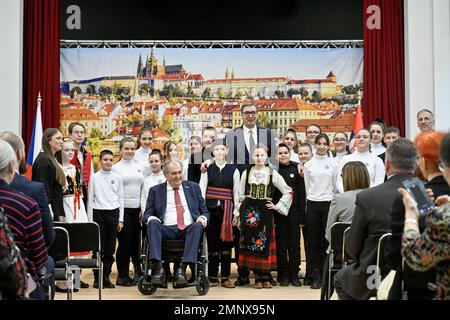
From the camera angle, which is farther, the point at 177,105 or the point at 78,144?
the point at 177,105

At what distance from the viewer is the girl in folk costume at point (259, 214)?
6836 millimetres

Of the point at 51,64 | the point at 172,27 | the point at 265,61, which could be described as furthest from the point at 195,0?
the point at 51,64

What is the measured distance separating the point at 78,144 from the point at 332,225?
3.15m

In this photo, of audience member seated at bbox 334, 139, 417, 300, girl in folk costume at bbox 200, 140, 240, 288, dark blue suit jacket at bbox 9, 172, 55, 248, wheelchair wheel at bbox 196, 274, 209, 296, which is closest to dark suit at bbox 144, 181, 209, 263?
wheelchair wheel at bbox 196, 274, 209, 296

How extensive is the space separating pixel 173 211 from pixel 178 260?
1.56 ft

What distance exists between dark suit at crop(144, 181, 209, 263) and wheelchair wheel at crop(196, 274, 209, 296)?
0.23 m

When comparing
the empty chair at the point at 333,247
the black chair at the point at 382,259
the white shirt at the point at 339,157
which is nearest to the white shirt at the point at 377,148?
the white shirt at the point at 339,157

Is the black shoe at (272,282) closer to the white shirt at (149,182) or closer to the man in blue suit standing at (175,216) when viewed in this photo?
the man in blue suit standing at (175,216)

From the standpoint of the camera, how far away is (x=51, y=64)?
30.4ft

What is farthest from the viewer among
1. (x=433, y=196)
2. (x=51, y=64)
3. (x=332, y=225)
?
(x=51, y=64)

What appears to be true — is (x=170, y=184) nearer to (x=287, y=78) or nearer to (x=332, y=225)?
(x=332, y=225)

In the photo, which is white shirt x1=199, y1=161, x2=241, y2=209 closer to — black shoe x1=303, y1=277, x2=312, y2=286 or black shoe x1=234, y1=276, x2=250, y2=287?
black shoe x1=234, y1=276, x2=250, y2=287

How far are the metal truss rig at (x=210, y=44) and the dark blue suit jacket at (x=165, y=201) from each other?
3.25 m

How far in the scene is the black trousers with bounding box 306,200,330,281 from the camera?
6902 millimetres
